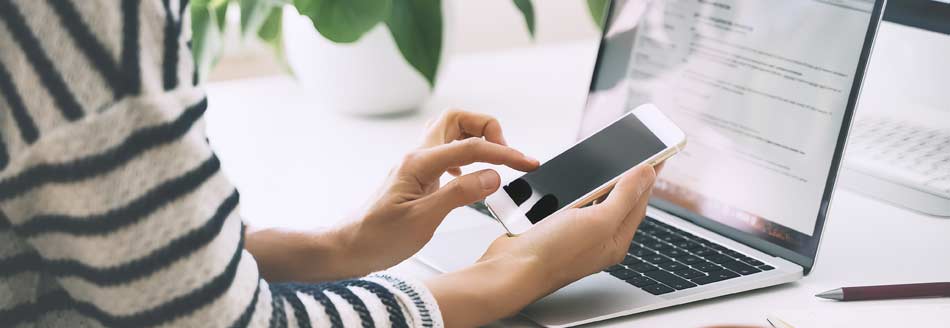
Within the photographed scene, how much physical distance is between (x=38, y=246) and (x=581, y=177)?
37cm

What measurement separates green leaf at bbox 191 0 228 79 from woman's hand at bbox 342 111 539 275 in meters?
0.39

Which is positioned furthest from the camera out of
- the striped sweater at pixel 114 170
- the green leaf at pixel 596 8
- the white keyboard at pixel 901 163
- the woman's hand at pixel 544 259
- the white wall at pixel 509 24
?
the white wall at pixel 509 24

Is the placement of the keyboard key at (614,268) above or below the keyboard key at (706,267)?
below

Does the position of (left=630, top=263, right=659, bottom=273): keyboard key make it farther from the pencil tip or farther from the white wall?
the white wall

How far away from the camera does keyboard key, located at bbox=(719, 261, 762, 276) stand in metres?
0.72

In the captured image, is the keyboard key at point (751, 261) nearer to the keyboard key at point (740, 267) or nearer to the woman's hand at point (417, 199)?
the keyboard key at point (740, 267)

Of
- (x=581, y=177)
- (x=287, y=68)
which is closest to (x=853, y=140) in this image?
(x=581, y=177)

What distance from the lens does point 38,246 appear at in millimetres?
474

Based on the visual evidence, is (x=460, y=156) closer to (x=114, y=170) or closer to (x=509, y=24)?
(x=114, y=170)

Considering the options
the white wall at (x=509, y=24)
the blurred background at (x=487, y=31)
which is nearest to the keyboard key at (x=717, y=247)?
the blurred background at (x=487, y=31)

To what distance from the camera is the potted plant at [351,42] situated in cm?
96

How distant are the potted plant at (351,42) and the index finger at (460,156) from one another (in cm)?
29

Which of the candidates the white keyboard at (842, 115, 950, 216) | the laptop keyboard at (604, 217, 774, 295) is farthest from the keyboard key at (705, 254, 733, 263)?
the white keyboard at (842, 115, 950, 216)

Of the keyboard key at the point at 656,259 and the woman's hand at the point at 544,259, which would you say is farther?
the keyboard key at the point at 656,259
